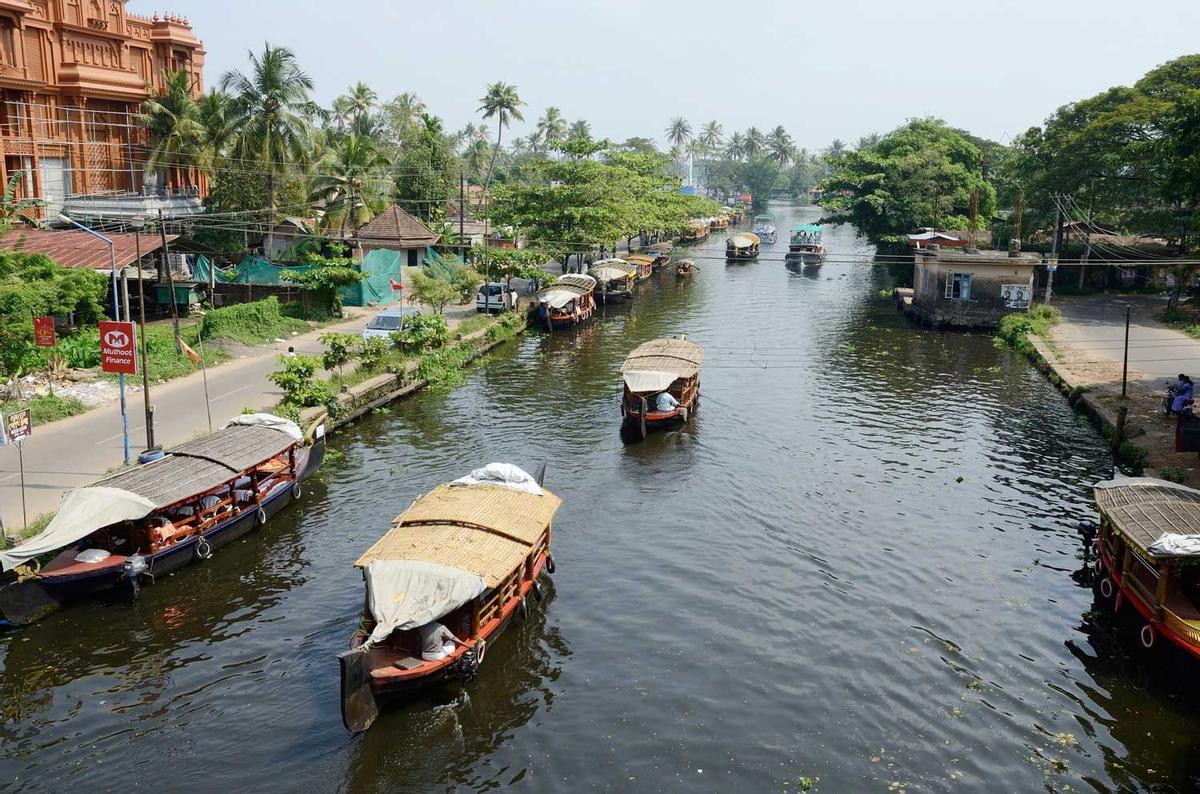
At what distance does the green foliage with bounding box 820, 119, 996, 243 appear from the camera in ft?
255

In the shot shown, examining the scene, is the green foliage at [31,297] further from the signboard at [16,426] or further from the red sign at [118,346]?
the signboard at [16,426]

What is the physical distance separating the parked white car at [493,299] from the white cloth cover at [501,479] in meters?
32.5

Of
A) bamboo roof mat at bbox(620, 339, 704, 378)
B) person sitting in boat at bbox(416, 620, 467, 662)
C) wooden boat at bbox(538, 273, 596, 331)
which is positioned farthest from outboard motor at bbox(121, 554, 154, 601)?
wooden boat at bbox(538, 273, 596, 331)

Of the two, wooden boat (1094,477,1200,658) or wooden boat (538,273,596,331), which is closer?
wooden boat (1094,477,1200,658)

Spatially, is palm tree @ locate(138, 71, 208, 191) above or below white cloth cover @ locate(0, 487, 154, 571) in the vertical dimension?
above

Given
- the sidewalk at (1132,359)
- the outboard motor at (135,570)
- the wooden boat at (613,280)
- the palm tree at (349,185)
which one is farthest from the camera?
the wooden boat at (613,280)

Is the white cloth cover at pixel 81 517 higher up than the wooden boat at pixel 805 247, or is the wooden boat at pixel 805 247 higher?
the wooden boat at pixel 805 247

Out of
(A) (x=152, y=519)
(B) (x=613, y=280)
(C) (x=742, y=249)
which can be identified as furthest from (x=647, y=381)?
(C) (x=742, y=249)

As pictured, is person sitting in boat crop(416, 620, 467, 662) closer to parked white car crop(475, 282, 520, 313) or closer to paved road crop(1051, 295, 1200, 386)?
paved road crop(1051, 295, 1200, 386)

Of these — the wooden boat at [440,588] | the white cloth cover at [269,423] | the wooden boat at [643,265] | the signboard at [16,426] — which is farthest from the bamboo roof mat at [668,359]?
the wooden boat at [643,265]

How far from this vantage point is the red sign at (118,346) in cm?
2508

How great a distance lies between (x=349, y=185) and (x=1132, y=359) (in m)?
46.2

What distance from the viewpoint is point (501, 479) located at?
2223 centimetres

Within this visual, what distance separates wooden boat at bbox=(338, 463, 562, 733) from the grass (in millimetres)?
15896
